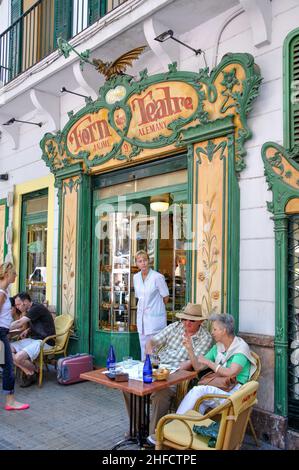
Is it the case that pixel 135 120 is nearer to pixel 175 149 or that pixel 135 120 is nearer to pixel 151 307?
pixel 175 149

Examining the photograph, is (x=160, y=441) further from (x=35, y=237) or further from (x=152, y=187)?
(x=35, y=237)

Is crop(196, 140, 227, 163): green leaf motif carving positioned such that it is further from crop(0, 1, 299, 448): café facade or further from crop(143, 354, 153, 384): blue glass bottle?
crop(143, 354, 153, 384): blue glass bottle

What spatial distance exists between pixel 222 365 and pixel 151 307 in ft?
5.87

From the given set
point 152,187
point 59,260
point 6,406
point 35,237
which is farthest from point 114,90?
point 6,406

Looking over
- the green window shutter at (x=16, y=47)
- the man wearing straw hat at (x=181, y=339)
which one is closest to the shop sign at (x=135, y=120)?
the man wearing straw hat at (x=181, y=339)

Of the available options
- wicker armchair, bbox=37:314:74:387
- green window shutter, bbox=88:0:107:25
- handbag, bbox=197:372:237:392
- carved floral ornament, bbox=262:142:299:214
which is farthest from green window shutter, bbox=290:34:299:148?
wicker armchair, bbox=37:314:74:387

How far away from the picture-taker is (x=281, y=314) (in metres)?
4.12

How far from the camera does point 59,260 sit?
7102 mm

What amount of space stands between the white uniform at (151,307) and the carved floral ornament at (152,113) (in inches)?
66.0

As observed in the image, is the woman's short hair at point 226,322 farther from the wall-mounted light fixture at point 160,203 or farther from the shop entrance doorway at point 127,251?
the wall-mounted light fixture at point 160,203

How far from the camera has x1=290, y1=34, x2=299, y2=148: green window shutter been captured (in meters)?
4.19

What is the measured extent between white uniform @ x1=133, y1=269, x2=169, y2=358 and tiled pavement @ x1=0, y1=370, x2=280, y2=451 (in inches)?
34.4

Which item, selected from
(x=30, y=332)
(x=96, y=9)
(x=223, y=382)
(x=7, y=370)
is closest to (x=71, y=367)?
(x=30, y=332)
